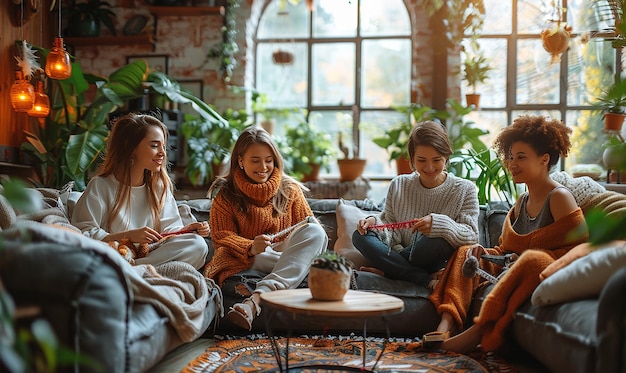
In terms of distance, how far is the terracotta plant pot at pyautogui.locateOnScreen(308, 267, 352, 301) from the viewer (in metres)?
2.13

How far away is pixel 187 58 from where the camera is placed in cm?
581

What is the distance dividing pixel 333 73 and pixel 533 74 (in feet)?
5.72

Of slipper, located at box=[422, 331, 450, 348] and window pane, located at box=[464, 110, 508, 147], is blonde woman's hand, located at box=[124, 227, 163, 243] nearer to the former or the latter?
slipper, located at box=[422, 331, 450, 348]

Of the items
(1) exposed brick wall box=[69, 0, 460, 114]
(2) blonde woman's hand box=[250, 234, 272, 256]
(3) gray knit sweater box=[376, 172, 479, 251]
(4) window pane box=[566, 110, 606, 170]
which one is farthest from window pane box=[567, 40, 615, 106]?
(2) blonde woman's hand box=[250, 234, 272, 256]

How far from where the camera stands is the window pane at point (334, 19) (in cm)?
584

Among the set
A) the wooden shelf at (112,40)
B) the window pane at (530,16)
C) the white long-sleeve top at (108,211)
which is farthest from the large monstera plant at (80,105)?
the window pane at (530,16)

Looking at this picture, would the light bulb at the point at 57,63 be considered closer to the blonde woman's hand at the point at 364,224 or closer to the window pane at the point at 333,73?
the blonde woman's hand at the point at 364,224

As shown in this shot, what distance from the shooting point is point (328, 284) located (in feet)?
6.99

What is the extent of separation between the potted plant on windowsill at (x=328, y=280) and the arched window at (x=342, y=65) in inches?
142

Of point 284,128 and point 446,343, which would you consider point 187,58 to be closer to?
point 284,128

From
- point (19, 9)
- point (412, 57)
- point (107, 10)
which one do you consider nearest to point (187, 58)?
point (107, 10)

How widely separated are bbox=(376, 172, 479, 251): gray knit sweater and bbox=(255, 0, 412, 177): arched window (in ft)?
8.07

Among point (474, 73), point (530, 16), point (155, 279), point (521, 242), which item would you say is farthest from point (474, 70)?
point (155, 279)

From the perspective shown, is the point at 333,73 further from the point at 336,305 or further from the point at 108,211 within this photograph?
the point at 336,305
